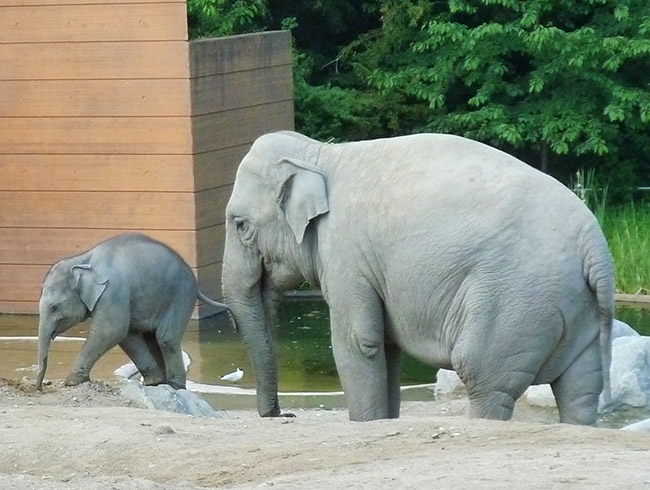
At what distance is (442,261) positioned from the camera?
6.62 m

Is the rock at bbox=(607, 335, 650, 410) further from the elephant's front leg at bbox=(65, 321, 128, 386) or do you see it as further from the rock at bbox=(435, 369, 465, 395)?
the elephant's front leg at bbox=(65, 321, 128, 386)

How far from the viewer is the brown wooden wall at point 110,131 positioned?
45.2ft

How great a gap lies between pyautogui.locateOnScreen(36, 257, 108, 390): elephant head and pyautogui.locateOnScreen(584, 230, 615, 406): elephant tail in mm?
4254

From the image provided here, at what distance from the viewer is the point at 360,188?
22.8 feet

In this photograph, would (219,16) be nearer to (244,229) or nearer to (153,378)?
(153,378)

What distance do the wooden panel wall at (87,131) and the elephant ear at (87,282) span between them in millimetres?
3742

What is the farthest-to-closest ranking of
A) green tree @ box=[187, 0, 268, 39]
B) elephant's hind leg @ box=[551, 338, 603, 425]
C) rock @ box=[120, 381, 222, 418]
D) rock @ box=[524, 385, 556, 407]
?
green tree @ box=[187, 0, 268, 39] → rock @ box=[524, 385, 556, 407] → rock @ box=[120, 381, 222, 418] → elephant's hind leg @ box=[551, 338, 603, 425]

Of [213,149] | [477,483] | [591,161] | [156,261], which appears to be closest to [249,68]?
[213,149]

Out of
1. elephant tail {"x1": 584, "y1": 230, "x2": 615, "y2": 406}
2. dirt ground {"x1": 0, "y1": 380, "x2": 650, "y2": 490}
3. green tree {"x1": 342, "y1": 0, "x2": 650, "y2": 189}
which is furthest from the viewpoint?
green tree {"x1": 342, "y1": 0, "x2": 650, "y2": 189}

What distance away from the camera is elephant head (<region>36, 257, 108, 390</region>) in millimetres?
9906

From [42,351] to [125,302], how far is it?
631 millimetres

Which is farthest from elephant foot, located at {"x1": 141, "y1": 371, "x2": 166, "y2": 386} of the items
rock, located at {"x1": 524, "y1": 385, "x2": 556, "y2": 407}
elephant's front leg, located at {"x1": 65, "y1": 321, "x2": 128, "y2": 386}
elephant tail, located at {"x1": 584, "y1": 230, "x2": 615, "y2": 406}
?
elephant tail, located at {"x1": 584, "y1": 230, "x2": 615, "y2": 406}

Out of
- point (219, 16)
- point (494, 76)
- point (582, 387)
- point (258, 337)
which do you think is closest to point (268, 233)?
point (258, 337)

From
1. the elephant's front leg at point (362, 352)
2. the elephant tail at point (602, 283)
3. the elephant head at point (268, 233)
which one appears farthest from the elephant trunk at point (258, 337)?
the elephant tail at point (602, 283)
